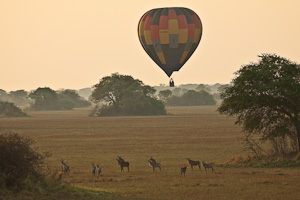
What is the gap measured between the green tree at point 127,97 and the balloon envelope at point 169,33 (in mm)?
54988

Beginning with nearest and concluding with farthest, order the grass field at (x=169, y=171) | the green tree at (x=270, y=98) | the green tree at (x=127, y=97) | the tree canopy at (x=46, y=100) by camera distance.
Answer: the grass field at (x=169, y=171)
the green tree at (x=270, y=98)
the green tree at (x=127, y=97)
the tree canopy at (x=46, y=100)

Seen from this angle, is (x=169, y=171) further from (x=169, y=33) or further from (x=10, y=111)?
(x=10, y=111)

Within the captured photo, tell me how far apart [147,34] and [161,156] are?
22905 millimetres

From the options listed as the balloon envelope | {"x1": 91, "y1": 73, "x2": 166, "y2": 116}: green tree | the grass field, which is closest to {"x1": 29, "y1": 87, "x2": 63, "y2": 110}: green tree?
{"x1": 91, "y1": 73, "x2": 166, "y2": 116}: green tree

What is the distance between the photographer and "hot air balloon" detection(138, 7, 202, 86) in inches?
2581

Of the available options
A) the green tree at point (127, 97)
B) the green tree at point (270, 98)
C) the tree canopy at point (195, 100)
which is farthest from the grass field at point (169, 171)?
the tree canopy at point (195, 100)

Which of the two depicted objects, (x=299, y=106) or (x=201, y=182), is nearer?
(x=201, y=182)

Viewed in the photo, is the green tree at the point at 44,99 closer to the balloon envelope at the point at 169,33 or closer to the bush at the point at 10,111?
the bush at the point at 10,111

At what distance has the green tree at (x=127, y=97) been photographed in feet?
404

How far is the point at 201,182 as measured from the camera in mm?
30594

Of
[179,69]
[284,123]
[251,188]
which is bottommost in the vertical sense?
[251,188]

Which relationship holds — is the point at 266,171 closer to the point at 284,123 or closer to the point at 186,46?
the point at 284,123

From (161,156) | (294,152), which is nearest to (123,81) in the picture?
(161,156)

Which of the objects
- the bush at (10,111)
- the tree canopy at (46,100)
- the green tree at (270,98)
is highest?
the tree canopy at (46,100)
